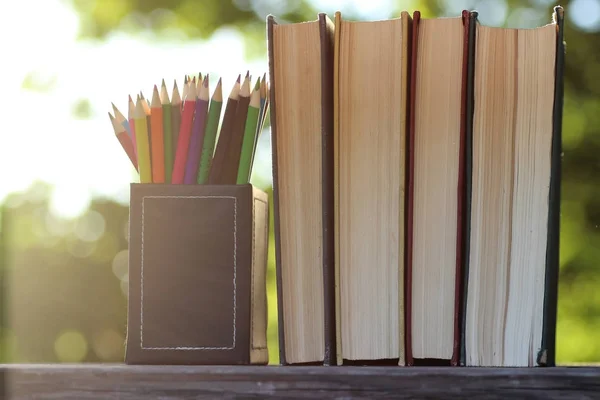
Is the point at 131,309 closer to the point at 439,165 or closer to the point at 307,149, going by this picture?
the point at 307,149

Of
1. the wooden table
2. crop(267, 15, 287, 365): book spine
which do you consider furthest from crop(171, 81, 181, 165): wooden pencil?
the wooden table

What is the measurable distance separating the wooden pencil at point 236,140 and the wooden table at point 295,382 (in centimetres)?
23

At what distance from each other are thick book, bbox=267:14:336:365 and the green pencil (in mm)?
60

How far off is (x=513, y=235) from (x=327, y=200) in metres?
0.20

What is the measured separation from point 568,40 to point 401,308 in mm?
5970

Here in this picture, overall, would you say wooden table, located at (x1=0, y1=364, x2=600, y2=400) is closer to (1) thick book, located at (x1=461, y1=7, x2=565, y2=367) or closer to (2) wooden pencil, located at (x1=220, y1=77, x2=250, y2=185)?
(1) thick book, located at (x1=461, y1=7, x2=565, y2=367)

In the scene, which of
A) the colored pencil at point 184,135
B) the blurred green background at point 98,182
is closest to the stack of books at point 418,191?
the colored pencil at point 184,135

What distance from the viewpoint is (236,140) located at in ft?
3.38

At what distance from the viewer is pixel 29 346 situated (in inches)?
299

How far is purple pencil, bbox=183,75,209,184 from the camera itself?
1025 mm

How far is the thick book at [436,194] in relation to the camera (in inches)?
36.9

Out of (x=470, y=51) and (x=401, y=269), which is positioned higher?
(x=470, y=51)

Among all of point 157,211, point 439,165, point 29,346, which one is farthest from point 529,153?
point 29,346

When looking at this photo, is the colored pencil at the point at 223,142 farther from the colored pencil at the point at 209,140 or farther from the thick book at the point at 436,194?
the thick book at the point at 436,194
